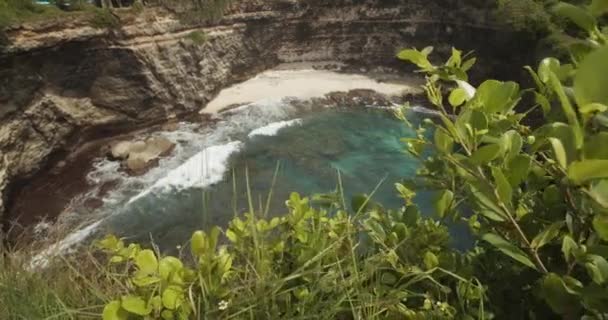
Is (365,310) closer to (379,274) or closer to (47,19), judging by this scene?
(379,274)

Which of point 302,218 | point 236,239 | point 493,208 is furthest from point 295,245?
point 493,208

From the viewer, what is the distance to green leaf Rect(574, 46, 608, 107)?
909 mm

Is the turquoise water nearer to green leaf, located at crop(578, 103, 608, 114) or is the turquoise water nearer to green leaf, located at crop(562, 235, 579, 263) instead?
green leaf, located at crop(562, 235, 579, 263)

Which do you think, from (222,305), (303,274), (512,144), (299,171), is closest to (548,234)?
(512,144)

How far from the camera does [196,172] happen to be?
14.2 metres

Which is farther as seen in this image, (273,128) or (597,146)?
(273,128)

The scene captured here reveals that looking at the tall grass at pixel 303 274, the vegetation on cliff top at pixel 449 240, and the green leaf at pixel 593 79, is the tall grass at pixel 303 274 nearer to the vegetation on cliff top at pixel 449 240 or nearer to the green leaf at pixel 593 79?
the vegetation on cliff top at pixel 449 240

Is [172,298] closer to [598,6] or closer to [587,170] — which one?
[587,170]

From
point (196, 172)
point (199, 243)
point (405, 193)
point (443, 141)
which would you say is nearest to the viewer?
point (443, 141)

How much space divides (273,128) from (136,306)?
659 inches

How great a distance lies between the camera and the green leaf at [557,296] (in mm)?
1093

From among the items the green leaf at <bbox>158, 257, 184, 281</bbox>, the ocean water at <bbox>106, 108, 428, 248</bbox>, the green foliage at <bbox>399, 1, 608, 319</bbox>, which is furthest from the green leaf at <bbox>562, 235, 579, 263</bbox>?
the ocean water at <bbox>106, 108, 428, 248</bbox>

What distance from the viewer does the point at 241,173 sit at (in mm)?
15047

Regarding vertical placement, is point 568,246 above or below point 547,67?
below
